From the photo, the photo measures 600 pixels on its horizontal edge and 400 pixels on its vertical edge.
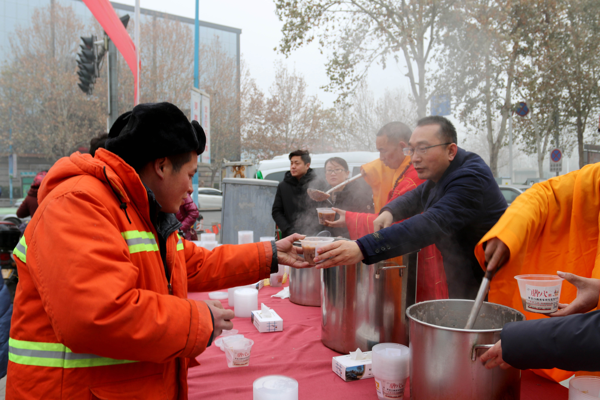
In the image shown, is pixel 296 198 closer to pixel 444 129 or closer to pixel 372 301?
pixel 444 129

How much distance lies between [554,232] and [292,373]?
1.57 m

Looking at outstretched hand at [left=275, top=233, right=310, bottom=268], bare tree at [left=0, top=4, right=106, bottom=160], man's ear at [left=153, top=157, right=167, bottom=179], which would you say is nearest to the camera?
man's ear at [left=153, top=157, right=167, bottom=179]

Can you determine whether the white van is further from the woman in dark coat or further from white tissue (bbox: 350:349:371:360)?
white tissue (bbox: 350:349:371:360)

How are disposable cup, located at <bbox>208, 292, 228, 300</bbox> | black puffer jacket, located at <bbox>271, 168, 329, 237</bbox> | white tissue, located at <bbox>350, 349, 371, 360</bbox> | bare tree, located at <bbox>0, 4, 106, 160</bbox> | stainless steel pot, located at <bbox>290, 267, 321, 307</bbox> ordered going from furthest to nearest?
bare tree, located at <bbox>0, 4, 106, 160</bbox> → black puffer jacket, located at <bbox>271, 168, 329, 237</bbox> → disposable cup, located at <bbox>208, 292, 228, 300</bbox> → stainless steel pot, located at <bbox>290, 267, 321, 307</bbox> → white tissue, located at <bbox>350, 349, 371, 360</bbox>

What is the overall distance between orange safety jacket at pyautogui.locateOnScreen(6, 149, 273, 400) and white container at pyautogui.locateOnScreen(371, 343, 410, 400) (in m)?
0.82

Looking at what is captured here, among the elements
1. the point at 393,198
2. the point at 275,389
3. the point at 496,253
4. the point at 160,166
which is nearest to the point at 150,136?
the point at 160,166

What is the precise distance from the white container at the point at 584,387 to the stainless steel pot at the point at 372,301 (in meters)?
0.79

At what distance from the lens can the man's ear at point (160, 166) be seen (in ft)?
4.71

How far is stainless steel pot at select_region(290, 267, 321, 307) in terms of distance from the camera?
3031 millimetres

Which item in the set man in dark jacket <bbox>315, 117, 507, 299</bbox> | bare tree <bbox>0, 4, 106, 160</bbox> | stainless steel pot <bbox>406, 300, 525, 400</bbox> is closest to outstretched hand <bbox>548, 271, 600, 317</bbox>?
stainless steel pot <bbox>406, 300, 525, 400</bbox>

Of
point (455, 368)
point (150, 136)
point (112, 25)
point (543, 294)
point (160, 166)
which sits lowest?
point (455, 368)

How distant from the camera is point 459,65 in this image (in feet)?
17.5

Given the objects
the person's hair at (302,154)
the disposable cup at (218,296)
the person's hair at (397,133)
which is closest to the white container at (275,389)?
the disposable cup at (218,296)

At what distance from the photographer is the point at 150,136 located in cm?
136
